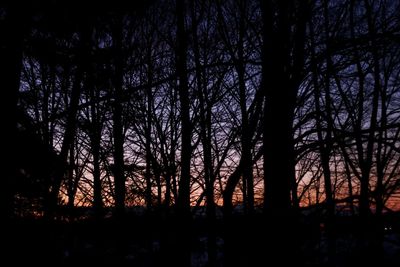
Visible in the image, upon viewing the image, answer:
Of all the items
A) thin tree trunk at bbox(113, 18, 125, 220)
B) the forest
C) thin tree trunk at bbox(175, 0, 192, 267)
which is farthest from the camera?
thin tree trunk at bbox(113, 18, 125, 220)

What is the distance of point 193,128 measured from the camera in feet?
28.1

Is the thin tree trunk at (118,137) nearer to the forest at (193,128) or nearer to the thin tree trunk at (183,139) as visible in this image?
the forest at (193,128)

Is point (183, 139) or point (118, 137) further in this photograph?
point (118, 137)

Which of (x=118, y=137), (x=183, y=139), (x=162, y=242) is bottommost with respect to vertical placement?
(x=162, y=242)

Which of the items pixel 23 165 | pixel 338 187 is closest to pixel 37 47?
pixel 23 165

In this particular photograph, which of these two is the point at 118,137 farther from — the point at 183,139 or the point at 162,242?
the point at 162,242

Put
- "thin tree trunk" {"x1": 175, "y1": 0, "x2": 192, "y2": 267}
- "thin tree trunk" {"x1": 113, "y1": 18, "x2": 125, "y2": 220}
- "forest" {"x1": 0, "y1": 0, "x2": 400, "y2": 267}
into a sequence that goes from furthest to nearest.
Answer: "thin tree trunk" {"x1": 113, "y1": 18, "x2": 125, "y2": 220} < "thin tree trunk" {"x1": 175, "y1": 0, "x2": 192, "y2": 267} < "forest" {"x1": 0, "y1": 0, "x2": 400, "y2": 267}

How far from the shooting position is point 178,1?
6.61m

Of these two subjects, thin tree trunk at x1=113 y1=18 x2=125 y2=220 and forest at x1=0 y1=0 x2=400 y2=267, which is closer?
forest at x1=0 y1=0 x2=400 y2=267

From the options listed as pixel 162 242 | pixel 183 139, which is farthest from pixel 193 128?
pixel 162 242

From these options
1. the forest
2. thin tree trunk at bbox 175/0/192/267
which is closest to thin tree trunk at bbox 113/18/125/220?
the forest

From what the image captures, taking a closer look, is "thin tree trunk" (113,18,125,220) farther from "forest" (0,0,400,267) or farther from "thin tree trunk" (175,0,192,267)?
"thin tree trunk" (175,0,192,267)

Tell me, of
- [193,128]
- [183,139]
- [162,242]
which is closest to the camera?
[183,139]

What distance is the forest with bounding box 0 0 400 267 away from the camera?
4176 mm
